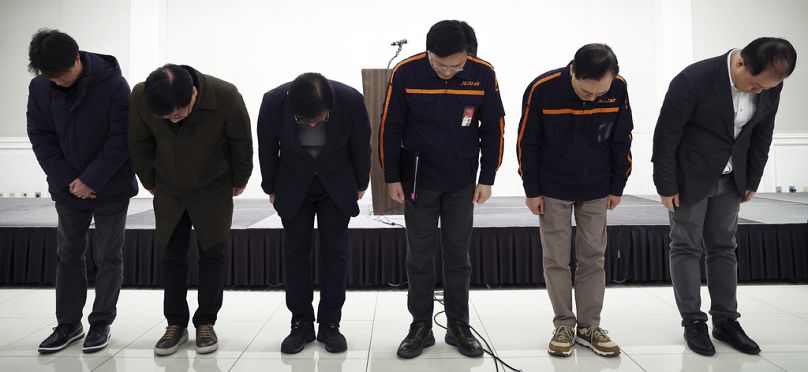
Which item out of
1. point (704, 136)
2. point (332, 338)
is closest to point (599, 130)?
point (704, 136)

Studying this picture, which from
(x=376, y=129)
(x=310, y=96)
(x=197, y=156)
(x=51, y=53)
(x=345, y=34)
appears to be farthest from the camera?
(x=345, y=34)

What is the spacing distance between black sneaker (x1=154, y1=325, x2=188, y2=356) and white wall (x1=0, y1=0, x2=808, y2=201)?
14.7ft

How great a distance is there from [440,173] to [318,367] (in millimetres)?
801

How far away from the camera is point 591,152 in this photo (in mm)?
1786

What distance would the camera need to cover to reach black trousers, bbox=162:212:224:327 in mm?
1836

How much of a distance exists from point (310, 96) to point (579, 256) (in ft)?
3.83

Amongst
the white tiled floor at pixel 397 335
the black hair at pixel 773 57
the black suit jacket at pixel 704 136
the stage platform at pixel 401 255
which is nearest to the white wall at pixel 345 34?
the stage platform at pixel 401 255

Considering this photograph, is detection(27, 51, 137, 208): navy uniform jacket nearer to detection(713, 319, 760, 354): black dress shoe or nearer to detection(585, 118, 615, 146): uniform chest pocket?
detection(585, 118, 615, 146): uniform chest pocket

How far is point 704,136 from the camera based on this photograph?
1825mm

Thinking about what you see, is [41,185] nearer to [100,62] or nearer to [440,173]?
[100,62]

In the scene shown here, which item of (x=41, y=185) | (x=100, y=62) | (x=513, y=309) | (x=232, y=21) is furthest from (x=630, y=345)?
(x=41, y=185)

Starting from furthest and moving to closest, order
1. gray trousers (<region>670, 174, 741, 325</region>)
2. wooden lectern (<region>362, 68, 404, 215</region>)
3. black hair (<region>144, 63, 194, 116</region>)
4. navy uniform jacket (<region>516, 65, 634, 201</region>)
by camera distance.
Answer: wooden lectern (<region>362, 68, 404, 215</region>)
gray trousers (<region>670, 174, 741, 325</region>)
navy uniform jacket (<region>516, 65, 634, 201</region>)
black hair (<region>144, 63, 194, 116</region>)

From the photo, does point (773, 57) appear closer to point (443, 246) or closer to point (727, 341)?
point (727, 341)

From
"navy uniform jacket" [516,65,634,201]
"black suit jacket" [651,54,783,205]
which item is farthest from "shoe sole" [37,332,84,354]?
"black suit jacket" [651,54,783,205]
